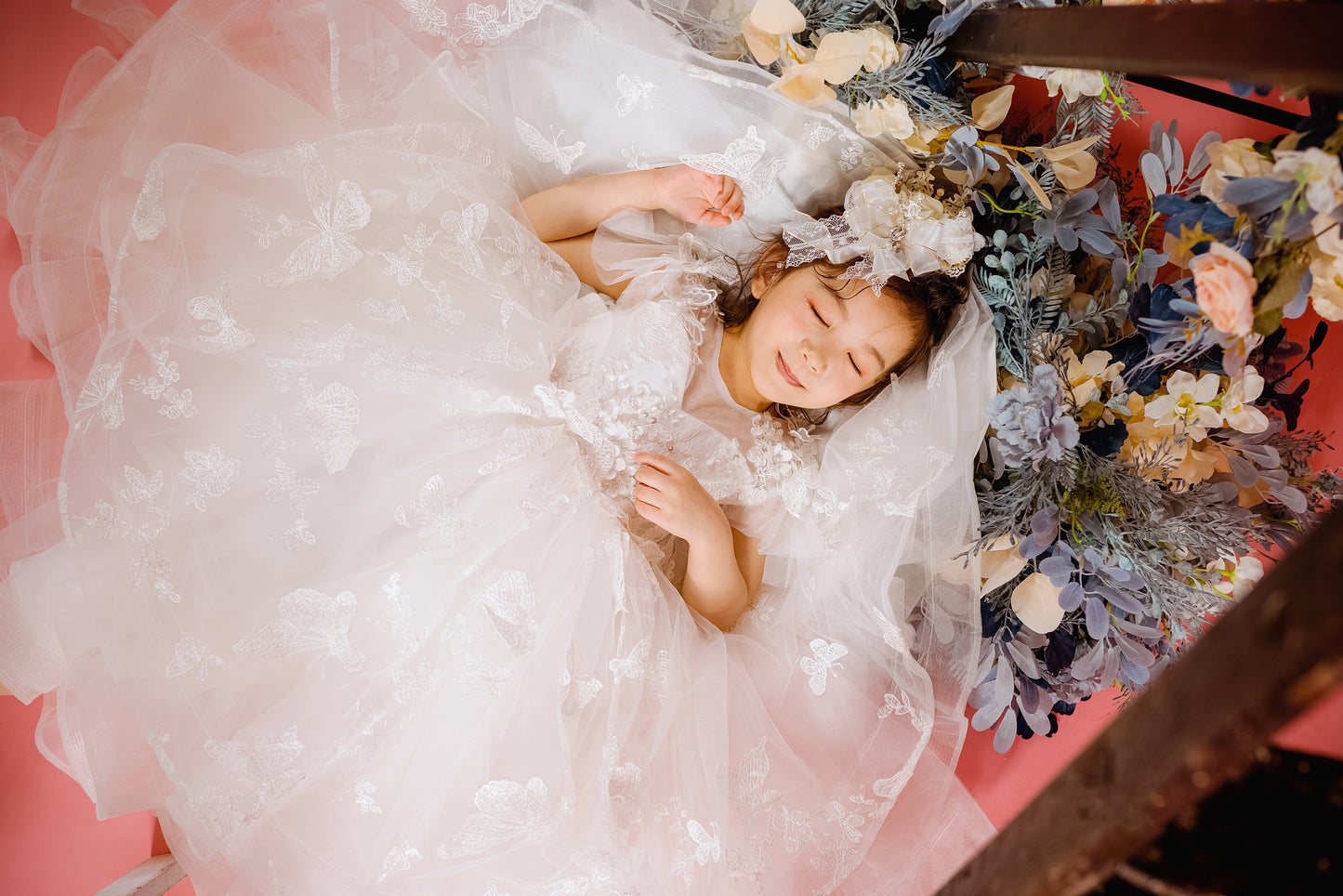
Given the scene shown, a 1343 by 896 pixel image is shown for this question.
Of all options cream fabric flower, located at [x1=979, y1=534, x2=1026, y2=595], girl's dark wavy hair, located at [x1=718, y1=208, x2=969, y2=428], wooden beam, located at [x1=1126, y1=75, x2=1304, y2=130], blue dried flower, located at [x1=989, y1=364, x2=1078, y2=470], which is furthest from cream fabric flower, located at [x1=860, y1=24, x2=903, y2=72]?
cream fabric flower, located at [x1=979, y1=534, x2=1026, y2=595]

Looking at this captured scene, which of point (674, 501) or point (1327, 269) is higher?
point (1327, 269)

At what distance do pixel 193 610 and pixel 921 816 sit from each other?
3.81 feet

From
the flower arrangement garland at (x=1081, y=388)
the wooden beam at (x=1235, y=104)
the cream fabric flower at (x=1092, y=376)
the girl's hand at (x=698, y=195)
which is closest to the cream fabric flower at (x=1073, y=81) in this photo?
the flower arrangement garland at (x=1081, y=388)

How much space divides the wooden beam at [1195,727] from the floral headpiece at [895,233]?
0.84m

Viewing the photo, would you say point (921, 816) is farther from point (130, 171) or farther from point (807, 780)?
point (130, 171)

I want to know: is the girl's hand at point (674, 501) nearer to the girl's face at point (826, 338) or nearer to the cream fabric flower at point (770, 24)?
the girl's face at point (826, 338)

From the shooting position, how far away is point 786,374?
1.34 metres

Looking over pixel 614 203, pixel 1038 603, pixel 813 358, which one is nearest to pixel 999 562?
pixel 1038 603

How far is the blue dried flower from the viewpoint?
3.38 feet

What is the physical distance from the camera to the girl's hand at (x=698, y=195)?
135cm

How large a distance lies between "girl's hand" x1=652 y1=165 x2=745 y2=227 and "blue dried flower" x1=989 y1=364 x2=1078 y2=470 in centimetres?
60

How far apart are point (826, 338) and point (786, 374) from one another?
93 millimetres

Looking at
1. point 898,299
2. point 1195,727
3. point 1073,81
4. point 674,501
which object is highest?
point 1073,81

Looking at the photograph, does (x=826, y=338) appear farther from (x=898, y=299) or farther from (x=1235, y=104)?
(x=1235, y=104)
